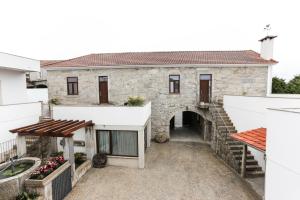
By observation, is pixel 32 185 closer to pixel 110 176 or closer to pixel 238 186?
pixel 110 176

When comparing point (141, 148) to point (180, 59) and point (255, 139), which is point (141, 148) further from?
point (180, 59)

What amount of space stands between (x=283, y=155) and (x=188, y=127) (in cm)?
1629

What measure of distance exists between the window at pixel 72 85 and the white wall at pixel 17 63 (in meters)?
3.54

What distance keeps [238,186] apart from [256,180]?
4.27ft

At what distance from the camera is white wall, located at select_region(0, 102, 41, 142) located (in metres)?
9.02

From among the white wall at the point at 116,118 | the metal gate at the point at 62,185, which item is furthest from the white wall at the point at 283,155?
the metal gate at the point at 62,185

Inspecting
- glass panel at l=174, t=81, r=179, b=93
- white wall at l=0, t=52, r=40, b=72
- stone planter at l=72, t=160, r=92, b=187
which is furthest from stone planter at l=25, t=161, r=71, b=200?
glass panel at l=174, t=81, r=179, b=93

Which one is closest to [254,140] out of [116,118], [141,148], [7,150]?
[141,148]

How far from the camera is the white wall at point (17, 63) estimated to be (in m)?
9.91

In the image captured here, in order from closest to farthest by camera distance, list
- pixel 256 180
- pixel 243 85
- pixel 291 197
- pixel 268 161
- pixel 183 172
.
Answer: pixel 291 197, pixel 268 161, pixel 256 180, pixel 183 172, pixel 243 85

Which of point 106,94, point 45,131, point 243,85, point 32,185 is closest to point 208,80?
point 243,85

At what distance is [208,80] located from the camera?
A: 14906 mm

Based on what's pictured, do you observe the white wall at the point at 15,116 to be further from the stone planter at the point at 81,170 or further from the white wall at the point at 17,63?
the stone planter at the point at 81,170

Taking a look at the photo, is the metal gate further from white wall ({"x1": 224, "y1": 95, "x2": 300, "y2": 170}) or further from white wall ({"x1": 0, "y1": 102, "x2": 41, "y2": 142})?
white wall ({"x1": 224, "y1": 95, "x2": 300, "y2": 170})
